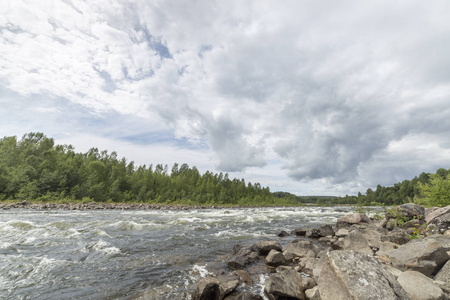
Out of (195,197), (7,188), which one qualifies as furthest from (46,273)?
(195,197)

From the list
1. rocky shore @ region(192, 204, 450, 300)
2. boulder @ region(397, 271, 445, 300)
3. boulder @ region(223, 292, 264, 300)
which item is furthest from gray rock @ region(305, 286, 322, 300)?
boulder @ region(397, 271, 445, 300)

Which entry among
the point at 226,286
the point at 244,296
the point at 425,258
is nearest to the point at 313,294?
the point at 244,296

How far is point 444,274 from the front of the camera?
575 centimetres

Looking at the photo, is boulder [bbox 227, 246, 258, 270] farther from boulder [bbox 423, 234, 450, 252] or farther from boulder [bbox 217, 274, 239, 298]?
boulder [bbox 423, 234, 450, 252]

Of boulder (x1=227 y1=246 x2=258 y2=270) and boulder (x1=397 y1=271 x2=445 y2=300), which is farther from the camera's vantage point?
boulder (x1=227 y1=246 x2=258 y2=270)

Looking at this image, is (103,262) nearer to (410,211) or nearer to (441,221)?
(441,221)

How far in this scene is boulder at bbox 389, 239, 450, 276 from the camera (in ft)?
19.6

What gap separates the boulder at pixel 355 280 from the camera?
4.33m

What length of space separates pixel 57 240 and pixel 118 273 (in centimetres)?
743

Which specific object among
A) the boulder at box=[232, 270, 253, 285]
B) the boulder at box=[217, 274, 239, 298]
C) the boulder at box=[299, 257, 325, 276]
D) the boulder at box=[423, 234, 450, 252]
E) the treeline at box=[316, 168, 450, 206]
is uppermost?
the treeline at box=[316, 168, 450, 206]

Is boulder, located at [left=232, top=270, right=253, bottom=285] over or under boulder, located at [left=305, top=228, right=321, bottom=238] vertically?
under

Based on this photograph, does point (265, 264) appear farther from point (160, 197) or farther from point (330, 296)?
point (160, 197)

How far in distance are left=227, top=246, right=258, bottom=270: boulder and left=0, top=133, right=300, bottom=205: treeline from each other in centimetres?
5037

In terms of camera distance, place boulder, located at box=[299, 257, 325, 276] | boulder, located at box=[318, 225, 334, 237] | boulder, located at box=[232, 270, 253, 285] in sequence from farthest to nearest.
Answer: boulder, located at box=[318, 225, 334, 237] → boulder, located at box=[299, 257, 325, 276] → boulder, located at box=[232, 270, 253, 285]
